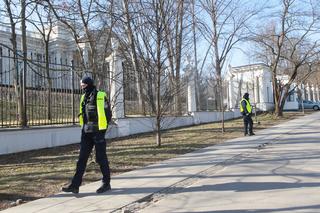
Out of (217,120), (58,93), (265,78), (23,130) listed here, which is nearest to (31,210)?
(23,130)

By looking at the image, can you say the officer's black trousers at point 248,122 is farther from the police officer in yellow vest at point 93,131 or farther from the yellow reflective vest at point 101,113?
the yellow reflective vest at point 101,113

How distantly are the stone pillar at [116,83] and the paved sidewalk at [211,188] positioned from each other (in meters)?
4.16

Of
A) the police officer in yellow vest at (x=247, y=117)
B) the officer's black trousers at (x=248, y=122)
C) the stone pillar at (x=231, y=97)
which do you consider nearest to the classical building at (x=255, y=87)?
the stone pillar at (x=231, y=97)

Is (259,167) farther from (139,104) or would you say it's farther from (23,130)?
(139,104)

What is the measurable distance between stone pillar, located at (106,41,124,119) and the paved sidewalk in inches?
164

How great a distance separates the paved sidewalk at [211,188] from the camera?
272 inches

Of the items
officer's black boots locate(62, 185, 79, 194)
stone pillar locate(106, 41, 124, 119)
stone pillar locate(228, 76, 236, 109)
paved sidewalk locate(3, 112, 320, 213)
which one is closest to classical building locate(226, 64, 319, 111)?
stone pillar locate(228, 76, 236, 109)

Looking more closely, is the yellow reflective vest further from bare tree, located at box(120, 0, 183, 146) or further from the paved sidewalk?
bare tree, located at box(120, 0, 183, 146)

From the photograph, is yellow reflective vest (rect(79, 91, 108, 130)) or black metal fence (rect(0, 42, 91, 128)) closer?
yellow reflective vest (rect(79, 91, 108, 130))

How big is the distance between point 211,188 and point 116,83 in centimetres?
969

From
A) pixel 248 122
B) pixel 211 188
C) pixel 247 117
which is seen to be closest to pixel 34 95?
pixel 211 188

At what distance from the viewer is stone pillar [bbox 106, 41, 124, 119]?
50.4 ft

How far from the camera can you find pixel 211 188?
27.1 ft

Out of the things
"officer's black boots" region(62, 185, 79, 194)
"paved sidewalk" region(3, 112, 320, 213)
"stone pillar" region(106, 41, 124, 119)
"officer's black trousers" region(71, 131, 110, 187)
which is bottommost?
"paved sidewalk" region(3, 112, 320, 213)
